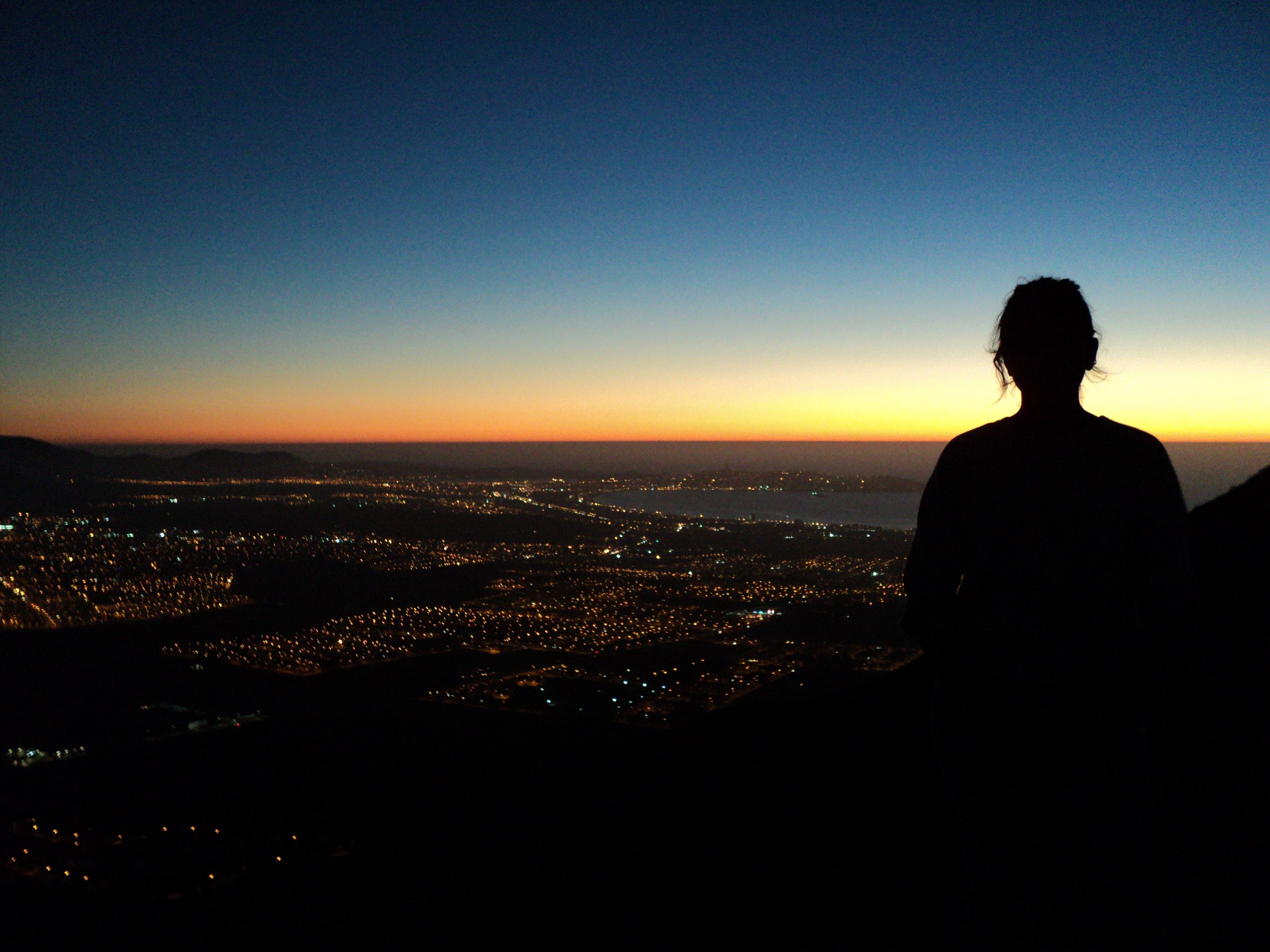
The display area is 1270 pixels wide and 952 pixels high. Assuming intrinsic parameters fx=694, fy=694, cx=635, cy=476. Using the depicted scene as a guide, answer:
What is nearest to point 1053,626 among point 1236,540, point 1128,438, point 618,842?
point 1128,438

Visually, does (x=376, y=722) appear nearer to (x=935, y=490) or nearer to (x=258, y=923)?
(x=258, y=923)

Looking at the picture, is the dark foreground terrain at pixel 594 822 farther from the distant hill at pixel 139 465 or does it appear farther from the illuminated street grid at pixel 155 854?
the distant hill at pixel 139 465

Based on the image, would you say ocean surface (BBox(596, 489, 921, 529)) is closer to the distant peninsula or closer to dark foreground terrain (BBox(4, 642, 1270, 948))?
the distant peninsula

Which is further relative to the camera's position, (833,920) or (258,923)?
(258,923)

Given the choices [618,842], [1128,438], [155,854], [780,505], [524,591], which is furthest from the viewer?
[780,505]

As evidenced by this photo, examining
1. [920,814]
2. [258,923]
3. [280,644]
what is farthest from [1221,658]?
[280,644]

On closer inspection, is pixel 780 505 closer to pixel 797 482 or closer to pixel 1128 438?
pixel 797 482

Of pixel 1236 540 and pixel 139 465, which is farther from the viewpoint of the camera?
pixel 139 465

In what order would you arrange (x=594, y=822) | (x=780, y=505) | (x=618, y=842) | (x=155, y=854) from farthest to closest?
1. (x=780, y=505)
2. (x=155, y=854)
3. (x=594, y=822)
4. (x=618, y=842)
